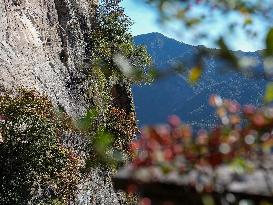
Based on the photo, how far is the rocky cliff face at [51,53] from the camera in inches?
681

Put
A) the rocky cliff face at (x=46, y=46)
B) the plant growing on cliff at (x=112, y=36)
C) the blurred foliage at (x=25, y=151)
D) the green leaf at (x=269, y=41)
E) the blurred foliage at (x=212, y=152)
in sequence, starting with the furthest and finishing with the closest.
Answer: the plant growing on cliff at (x=112, y=36) → the rocky cliff face at (x=46, y=46) → the blurred foliage at (x=25, y=151) → the blurred foliage at (x=212, y=152) → the green leaf at (x=269, y=41)

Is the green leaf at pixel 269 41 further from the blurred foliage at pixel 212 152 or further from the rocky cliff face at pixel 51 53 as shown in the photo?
the rocky cliff face at pixel 51 53

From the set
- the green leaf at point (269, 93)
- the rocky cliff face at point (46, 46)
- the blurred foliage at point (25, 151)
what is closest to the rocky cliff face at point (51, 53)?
the rocky cliff face at point (46, 46)

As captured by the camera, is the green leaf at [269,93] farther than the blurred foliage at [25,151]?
No

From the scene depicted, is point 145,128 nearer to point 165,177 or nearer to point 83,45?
point 165,177

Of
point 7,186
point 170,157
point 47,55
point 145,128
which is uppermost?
point 47,55

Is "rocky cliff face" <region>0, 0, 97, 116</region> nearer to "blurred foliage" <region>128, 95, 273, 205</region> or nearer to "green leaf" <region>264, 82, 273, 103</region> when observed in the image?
"blurred foliage" <region>128, 95, 273, 205</region>

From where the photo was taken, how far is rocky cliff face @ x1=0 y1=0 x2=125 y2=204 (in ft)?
56.7

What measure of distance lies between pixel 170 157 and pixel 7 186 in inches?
453

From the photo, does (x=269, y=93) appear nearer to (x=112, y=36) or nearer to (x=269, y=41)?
(x=269, y=41)

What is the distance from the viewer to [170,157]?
1595mm

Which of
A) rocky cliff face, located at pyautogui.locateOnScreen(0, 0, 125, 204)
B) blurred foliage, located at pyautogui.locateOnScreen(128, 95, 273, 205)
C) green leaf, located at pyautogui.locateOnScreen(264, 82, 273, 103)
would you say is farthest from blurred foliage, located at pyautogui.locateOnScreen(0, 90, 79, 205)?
green leaf, located at pyautogui.locateOnScreen(264, 82, 273, 103)

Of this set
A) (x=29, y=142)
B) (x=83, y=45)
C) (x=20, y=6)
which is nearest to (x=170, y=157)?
(x=29, y=142)

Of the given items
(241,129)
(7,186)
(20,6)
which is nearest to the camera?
(241,129)
